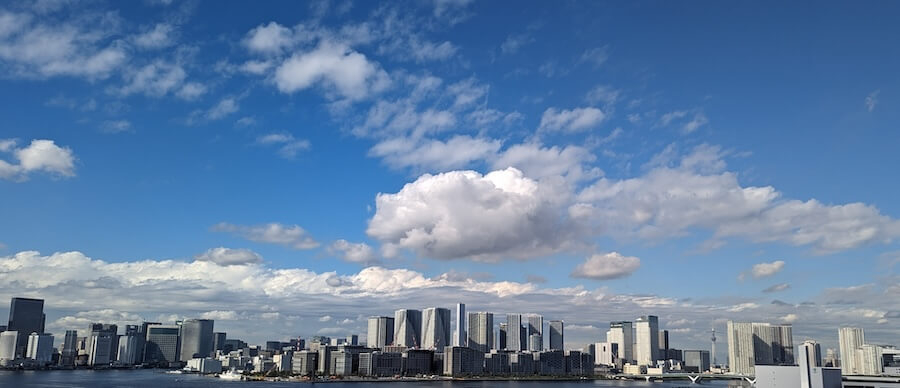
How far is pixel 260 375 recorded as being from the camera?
18325cm

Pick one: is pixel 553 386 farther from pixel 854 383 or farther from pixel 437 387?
pixel 854 383

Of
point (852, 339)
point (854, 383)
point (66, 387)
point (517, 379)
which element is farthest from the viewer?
point (517, 379)

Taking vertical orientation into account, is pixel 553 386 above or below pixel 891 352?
below

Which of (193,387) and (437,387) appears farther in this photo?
(437,387)

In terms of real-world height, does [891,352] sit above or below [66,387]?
above

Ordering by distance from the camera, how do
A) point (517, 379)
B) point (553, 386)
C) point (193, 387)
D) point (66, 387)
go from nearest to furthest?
point (66, 387) → point (193, 387) → point (553, 386) → point (517, 379)

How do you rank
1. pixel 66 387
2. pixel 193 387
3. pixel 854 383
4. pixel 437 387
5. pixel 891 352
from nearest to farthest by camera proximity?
pixel 854 383
pixel 891 352
pixel 66 387
pixel 193 387
pixel 437 387

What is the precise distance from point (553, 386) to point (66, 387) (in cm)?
10084

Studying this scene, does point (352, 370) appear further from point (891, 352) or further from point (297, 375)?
point (891, 352)

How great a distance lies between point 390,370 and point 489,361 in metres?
30.8

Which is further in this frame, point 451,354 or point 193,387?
point 451,354

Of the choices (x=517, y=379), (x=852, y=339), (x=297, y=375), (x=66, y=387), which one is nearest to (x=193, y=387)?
(x=66, y=387)

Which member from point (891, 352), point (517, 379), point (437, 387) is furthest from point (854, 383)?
point (517, 379)

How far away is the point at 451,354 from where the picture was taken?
190 metres
